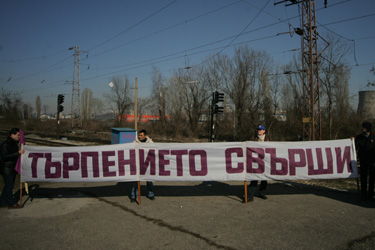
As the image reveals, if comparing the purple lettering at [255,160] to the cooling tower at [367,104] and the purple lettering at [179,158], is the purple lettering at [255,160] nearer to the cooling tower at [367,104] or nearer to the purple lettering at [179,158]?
the purple lettering at [179,158]

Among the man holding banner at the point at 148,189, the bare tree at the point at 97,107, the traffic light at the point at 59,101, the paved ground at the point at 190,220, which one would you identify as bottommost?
the paved ground at the point at 190,220

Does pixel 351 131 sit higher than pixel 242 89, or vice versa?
pixel 242 89

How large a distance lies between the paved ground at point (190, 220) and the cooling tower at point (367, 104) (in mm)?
29484

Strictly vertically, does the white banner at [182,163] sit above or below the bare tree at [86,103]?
below

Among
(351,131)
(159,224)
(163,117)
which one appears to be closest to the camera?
(159,224)

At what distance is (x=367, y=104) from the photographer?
38250mm

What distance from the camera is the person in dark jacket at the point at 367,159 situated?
250 inches

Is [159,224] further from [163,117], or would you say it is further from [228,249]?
[163,117]

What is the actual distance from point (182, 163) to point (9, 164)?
3.96 metres

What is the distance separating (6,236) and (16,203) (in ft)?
6.17

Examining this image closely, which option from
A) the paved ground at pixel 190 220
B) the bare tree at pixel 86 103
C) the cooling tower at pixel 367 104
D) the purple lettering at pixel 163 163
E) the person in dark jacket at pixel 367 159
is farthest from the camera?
the bare tree at pixel 86 103

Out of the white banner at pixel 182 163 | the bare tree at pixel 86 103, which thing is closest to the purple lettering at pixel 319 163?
the white banner at pixel 182 163

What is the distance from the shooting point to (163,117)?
149 ft

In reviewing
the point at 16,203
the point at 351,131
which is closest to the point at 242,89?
the point at 351,131
